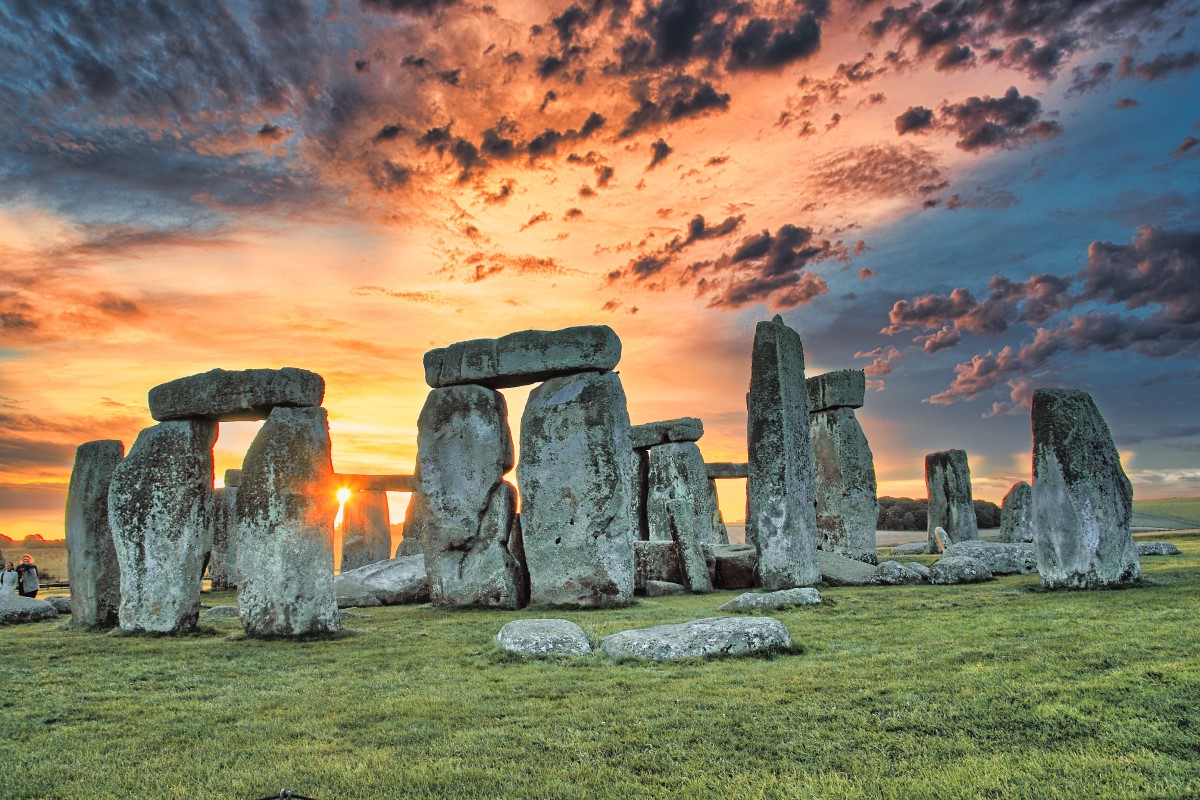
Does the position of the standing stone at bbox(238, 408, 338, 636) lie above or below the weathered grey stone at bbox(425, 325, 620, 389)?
below

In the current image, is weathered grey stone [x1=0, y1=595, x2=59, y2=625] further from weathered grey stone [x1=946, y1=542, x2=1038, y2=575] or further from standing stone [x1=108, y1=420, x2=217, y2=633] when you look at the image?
weathered grey stone [x1=946, y1=542, x2=1038, y2=575]

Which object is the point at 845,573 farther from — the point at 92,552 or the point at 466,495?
the point at 92,552

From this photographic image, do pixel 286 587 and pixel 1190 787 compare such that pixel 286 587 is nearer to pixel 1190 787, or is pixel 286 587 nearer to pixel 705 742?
pixel 705 742

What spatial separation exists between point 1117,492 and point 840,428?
7.41 meters

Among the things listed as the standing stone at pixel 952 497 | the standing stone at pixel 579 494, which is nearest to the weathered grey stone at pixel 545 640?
the standing stone at pixel 579 494

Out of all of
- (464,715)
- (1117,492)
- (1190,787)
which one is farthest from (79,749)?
(1117,492)

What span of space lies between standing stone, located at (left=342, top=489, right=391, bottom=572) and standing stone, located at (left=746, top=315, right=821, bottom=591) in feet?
48.2

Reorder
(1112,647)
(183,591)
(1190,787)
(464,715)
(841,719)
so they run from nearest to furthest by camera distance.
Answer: (1190,787), (841,719), (464,715), (1112,647), (183,591)

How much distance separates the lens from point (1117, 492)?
1034 centimetres

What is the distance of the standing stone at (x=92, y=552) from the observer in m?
10.7

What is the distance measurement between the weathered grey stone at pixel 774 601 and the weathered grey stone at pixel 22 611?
10119 millimetres

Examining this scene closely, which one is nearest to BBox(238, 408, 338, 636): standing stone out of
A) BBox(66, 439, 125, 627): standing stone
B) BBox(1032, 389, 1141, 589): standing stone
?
BBox(66, 439, 125, 627): standing stone

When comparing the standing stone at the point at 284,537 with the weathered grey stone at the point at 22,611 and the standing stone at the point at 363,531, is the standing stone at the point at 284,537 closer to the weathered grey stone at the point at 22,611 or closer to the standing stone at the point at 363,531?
the weathered grey stone at the point at 22,611

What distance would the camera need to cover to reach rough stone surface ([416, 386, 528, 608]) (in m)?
12.6
